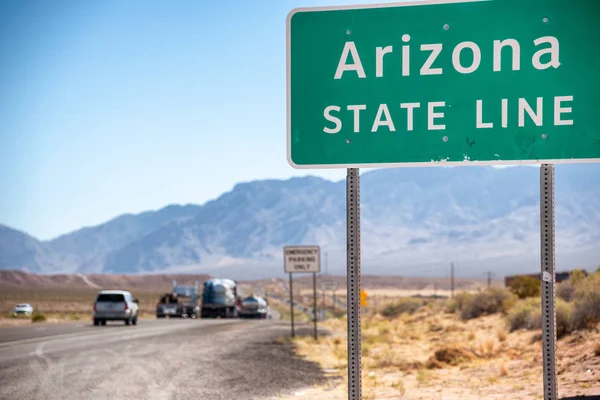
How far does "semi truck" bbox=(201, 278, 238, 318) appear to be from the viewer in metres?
59.1

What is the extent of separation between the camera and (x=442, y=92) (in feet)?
18.4

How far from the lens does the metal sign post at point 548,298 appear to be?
5191 millimetres

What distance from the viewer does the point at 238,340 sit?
A: 28125 millimetres

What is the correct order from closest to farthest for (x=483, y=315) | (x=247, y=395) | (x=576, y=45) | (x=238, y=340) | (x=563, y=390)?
(x=576, y=45) → (x=563, y=390) → (x=247, y=395) → (x=238, y=340) → (x=483, y=315)

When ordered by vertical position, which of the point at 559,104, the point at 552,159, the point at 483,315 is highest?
the point at 559,104

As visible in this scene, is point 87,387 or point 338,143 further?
point 87,387

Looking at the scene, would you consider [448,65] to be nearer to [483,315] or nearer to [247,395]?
[247,395]

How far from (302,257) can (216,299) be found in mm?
33253

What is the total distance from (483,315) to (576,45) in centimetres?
3858

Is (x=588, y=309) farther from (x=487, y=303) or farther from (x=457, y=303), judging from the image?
(x=457, y=303)

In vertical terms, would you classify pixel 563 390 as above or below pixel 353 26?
below

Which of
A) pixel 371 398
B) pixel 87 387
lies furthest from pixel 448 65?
pixel 87 387

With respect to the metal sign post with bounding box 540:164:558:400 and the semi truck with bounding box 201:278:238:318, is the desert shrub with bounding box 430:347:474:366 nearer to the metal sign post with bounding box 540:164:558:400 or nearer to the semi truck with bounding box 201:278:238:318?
the metal sign post with bounding box 540:164:558:400

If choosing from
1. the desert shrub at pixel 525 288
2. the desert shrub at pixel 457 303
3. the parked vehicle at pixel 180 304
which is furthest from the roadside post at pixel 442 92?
the parked vehicle at pixel 180 304
